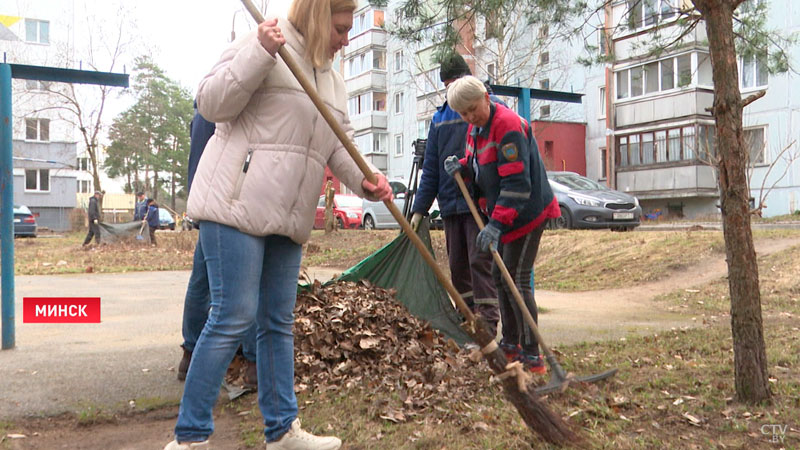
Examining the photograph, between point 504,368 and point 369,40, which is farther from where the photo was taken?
point 369,40

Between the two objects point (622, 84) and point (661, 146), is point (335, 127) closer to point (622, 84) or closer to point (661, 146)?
point (661, 146)

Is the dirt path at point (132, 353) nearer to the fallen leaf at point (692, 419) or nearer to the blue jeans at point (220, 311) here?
the blue jeans at point (220, 311)

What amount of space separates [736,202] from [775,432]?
3.44ft

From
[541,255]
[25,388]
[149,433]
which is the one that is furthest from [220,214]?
[541,255]

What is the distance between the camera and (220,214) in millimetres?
2578

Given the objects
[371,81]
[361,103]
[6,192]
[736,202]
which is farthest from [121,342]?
[361,103]

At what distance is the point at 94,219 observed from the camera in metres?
18.7

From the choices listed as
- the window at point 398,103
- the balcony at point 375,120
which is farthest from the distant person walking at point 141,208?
the window at point 398,103

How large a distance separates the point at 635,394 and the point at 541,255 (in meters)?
7.92

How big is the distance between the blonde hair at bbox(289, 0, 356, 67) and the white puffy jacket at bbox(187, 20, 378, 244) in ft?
0.16

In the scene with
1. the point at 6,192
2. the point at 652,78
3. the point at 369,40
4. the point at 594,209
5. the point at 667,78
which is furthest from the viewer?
the point at 369,40

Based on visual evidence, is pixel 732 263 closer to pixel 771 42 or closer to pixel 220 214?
pixel 220 214

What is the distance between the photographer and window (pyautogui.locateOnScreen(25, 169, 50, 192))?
3841 centimetres

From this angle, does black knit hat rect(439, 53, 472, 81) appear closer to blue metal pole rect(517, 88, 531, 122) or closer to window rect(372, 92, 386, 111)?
blue metal pole rect(517, 88, 531, 122)
